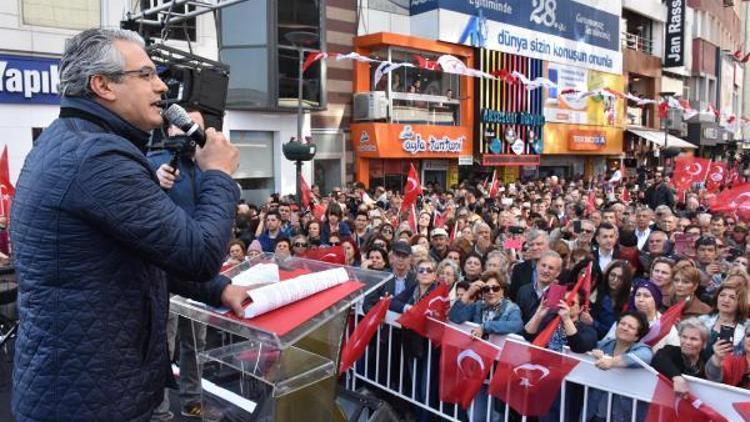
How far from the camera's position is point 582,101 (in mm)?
28844

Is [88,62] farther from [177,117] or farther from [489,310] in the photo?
[489,310]

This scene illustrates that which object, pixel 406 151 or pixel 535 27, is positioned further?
pixel 535 27

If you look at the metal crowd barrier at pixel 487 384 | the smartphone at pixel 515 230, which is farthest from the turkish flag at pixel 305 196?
the metal crowd barrier at pixel 487 384

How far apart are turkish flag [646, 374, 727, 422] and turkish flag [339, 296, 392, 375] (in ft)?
6.15

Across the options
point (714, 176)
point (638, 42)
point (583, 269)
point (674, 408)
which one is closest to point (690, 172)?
point (714, 176)

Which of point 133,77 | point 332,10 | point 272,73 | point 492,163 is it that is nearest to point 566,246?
point 133,77

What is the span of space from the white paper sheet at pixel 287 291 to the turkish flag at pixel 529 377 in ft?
7.82

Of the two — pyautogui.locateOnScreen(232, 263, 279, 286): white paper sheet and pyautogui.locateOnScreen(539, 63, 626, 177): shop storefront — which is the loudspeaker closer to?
pyautogui.locateOnScreen(232, 263, 279, 286): white paper sheet

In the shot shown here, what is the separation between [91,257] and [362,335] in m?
3.25

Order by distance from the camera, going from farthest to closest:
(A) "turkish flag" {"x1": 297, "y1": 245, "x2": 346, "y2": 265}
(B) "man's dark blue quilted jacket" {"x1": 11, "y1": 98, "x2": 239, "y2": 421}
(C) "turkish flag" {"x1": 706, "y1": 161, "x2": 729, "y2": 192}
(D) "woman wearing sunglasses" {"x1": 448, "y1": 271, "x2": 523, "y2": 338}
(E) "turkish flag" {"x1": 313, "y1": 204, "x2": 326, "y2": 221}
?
(C) "turkish flag" {"x1": 706, "y1": 161, "x2": 729, "y2": 192} < (E) "turkish flag" {"x1": 313, "y1": 204, "x2": 326, "y2": 221} < (A) "turkish flag" {"x1": 297, "y1": 245, "x2": 346, "y2": 265} < (D) "woman wearing sunglasses" {"x1": 448, "y1": 271, "x2": 523, "y2": 338} < (B) "man's dark blue quilted jacket" {"x1": 11, "y1": 98, "x2": 239, "y2": 421}

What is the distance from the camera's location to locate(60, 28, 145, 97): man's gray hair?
159cm

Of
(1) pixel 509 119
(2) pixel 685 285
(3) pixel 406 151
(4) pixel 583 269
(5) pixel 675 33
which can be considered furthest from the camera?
(5) pixel 675 33

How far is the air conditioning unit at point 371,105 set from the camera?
19.0 m

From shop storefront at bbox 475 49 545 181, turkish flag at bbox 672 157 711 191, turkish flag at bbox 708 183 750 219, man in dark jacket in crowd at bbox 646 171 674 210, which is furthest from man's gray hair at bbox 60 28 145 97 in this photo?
shop storefront at bbox 475 49 545 181
